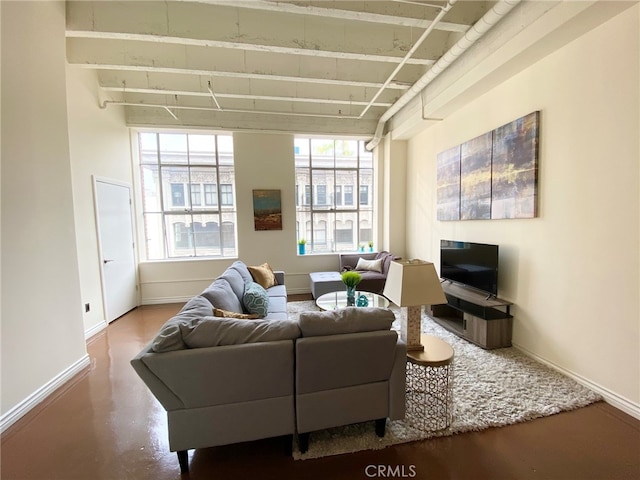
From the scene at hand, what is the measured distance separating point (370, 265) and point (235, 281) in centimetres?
261

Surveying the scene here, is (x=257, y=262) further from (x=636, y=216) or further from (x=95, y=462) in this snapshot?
(x=636, y=216)

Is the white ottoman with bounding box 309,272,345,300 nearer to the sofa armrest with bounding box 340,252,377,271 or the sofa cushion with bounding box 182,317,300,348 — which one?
the sofa armrest with bounding box 340,252,377,271

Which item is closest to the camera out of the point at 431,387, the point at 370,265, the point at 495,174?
the point at 431,387

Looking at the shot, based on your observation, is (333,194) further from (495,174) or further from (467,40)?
(467,40)

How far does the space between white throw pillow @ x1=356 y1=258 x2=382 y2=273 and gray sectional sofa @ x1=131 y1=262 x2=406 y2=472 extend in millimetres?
3180

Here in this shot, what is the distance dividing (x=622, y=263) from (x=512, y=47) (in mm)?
2014

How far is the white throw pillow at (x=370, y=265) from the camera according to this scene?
15.9 feet

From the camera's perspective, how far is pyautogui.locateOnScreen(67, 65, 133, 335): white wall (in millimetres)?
3361

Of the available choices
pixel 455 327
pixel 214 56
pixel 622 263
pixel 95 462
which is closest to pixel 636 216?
pixel 622 263

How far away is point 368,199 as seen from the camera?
5891 mm

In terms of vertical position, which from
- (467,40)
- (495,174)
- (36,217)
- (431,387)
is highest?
(467,40)

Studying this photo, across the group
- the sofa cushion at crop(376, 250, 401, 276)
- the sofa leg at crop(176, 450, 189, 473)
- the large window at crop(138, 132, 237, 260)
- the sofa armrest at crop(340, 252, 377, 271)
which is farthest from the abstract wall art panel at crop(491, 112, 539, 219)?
the large window at crop(138, 132, 237, 260)

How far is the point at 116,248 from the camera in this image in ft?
13.8

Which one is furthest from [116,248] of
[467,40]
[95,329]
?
[467,40]
